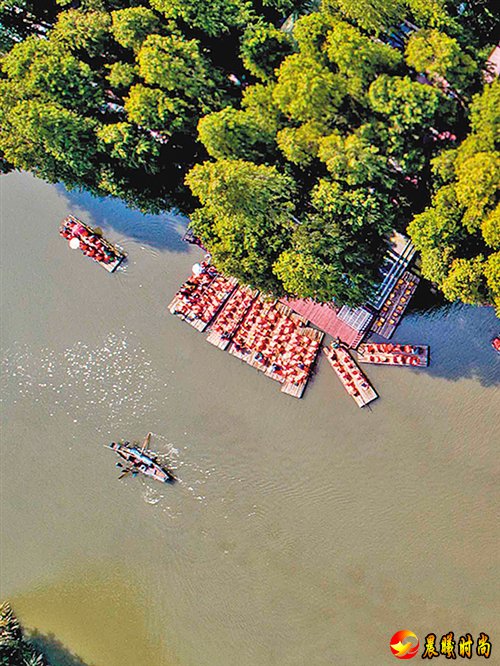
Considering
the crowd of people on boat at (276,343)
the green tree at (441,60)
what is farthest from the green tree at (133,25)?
the crowd of people on boat at (276,343)

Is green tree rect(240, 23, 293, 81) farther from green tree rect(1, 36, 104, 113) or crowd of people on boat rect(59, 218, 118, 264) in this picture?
crowd of people on boat rect(59, 218, 118, 264)

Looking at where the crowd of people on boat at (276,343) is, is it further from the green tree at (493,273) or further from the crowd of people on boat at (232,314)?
the green tree at (493,273)

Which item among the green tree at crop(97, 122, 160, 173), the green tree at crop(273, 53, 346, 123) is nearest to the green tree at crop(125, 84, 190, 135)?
the green tree at crop(97, 122, 160, 173)

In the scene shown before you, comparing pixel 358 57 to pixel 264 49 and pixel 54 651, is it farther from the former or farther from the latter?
pixel 54 651

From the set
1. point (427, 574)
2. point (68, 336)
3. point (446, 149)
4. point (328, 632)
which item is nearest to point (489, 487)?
point (427, 574)

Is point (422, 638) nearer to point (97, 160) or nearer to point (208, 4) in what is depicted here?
point (97, 160)
